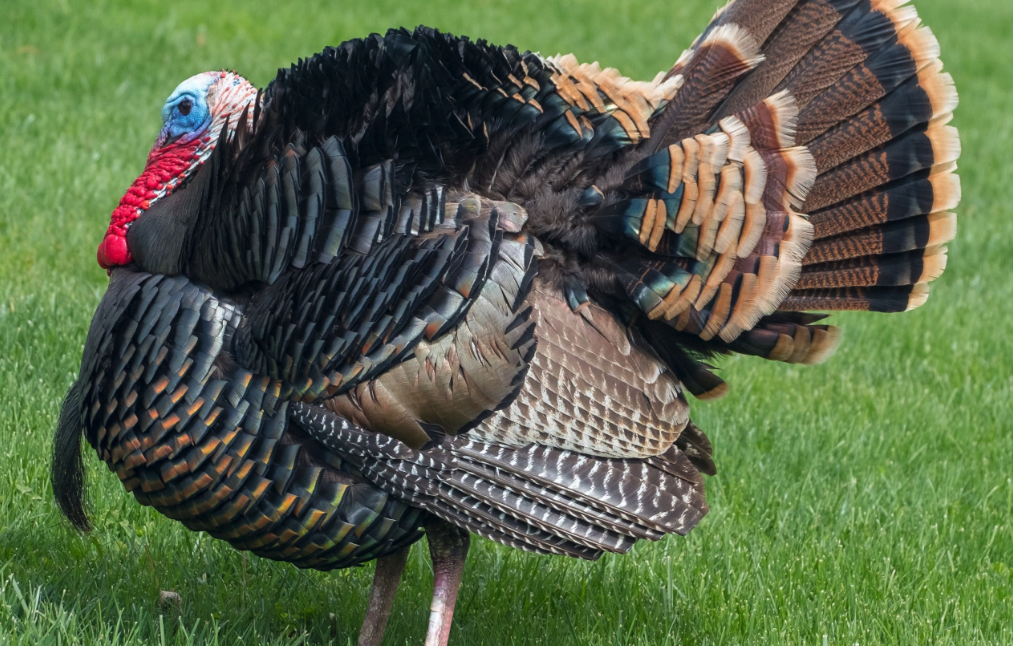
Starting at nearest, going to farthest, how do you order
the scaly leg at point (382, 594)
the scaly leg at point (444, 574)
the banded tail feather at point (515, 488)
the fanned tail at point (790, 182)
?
1. the banded tail feather at point (515, 488)
2. the fanned tail at point (790, 182)
3. the scaly leg at point (444, 574)
4. the scaly leg at point (382, 594)

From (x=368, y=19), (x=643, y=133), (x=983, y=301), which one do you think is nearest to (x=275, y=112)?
(x=643, y=133)

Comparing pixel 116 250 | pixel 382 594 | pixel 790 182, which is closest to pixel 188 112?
pixel 116 250

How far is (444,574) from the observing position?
3.45 m

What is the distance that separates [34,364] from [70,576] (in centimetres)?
151

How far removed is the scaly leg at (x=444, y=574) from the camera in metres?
3.42

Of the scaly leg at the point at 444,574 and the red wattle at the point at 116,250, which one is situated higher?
the red wattle at the point at 116,250

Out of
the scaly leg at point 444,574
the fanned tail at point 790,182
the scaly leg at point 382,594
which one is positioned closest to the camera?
the fanned tail at point 790,182

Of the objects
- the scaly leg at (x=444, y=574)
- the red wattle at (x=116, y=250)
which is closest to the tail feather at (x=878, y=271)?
the scaly leg at (x=444, y=574)

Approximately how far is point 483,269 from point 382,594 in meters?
1.17

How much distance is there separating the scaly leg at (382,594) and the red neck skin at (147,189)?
1.22 metres

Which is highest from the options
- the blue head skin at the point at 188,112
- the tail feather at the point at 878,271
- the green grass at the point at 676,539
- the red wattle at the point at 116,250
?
the blue head skin at the point at 188,112

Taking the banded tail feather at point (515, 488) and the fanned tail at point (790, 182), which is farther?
the fanned tail at point (790, 182)

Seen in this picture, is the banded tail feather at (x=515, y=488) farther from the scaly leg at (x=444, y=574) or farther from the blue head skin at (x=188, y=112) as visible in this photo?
the blue head skin at (x=188, y=112)

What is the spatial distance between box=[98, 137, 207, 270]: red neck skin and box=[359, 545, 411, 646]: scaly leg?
122 cm
